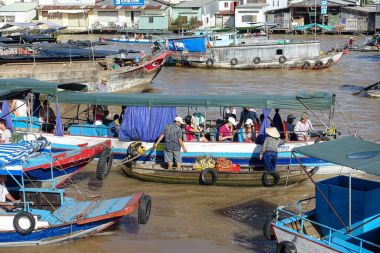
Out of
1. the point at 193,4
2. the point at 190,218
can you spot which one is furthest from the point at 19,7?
the point at 190,218

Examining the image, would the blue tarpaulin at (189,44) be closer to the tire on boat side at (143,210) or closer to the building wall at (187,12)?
the building wall at (187,12)

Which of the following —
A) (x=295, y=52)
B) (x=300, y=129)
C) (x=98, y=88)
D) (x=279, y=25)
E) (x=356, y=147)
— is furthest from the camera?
(x=279, y=25)

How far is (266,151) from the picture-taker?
14367mm

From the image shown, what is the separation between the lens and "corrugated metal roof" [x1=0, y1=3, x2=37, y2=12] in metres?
65.8

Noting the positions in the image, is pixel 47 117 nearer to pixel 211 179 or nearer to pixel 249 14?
pixel 211 179

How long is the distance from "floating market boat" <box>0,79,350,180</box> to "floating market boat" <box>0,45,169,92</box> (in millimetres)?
10404

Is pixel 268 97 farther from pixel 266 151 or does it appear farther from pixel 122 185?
pixel 122 185

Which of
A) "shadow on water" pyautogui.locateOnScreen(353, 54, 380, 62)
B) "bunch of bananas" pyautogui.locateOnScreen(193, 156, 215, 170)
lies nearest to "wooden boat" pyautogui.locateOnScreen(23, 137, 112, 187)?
"bunch of bananas" pyautogui.locateOnScreen(193, 156, 215, 170)

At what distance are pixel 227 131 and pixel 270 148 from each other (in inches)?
59.5

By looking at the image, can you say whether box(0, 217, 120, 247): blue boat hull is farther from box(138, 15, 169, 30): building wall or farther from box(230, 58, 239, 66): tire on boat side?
box(138, 15, 169, 30): building wall

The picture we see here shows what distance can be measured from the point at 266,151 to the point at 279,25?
47607 millimetres

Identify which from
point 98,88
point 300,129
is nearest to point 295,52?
point 98,88

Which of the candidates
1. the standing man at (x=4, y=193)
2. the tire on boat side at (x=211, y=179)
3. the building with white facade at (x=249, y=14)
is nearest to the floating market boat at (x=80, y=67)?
the tire on boat side at (x=211, y=179)

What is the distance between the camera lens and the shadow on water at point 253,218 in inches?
453
